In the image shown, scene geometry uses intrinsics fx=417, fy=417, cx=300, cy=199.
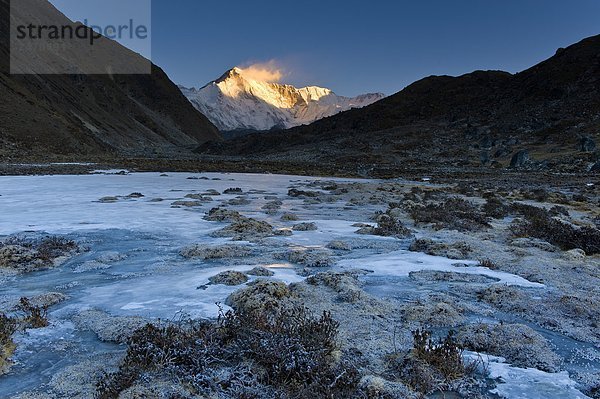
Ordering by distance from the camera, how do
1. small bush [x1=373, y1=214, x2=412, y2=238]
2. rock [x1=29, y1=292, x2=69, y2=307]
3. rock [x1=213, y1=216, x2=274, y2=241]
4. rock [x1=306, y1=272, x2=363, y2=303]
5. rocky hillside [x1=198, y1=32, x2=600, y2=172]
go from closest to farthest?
rock [x1=29, y1=292, x2=69, y2=307] < rock [x1=306, y1=272, x2=363, y2=303] < rock [x1=213, y1=216, x2=274, y2=241] < small bush [x1=373, y1=214, x2=412, y2=238] < rocky hillside [x1=198, y1=32, x2=600, y2=172]

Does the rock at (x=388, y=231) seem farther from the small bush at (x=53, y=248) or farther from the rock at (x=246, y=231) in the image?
the small bush at (x=53, y=248)

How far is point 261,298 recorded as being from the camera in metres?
6.82

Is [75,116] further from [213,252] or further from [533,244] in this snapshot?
[533,244]

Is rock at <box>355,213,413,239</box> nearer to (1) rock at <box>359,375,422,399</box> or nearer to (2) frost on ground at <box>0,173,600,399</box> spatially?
(2) frost on ground at <box>0,173,600,399</box>

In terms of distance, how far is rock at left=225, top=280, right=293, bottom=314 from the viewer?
6.59 meters

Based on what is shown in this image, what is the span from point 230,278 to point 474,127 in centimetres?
8866

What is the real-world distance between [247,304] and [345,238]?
6935 mm

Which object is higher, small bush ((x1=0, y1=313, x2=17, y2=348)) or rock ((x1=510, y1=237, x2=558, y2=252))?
rock ((x1=510, y1=237, x2=558, y2=252))

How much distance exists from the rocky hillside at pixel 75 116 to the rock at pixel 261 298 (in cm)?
5479

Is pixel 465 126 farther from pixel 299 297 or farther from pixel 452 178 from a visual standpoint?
pixel 299 297

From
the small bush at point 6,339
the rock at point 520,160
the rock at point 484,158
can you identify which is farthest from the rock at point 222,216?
the rock at point 484,158

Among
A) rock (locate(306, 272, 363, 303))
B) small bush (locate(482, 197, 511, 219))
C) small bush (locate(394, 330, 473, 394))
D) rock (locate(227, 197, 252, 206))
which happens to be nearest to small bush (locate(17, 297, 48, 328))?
rock (locate(306, 272, 363, 303))

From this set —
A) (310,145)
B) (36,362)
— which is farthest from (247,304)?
(310,145)

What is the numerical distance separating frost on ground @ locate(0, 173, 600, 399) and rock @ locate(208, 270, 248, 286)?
0.03m
